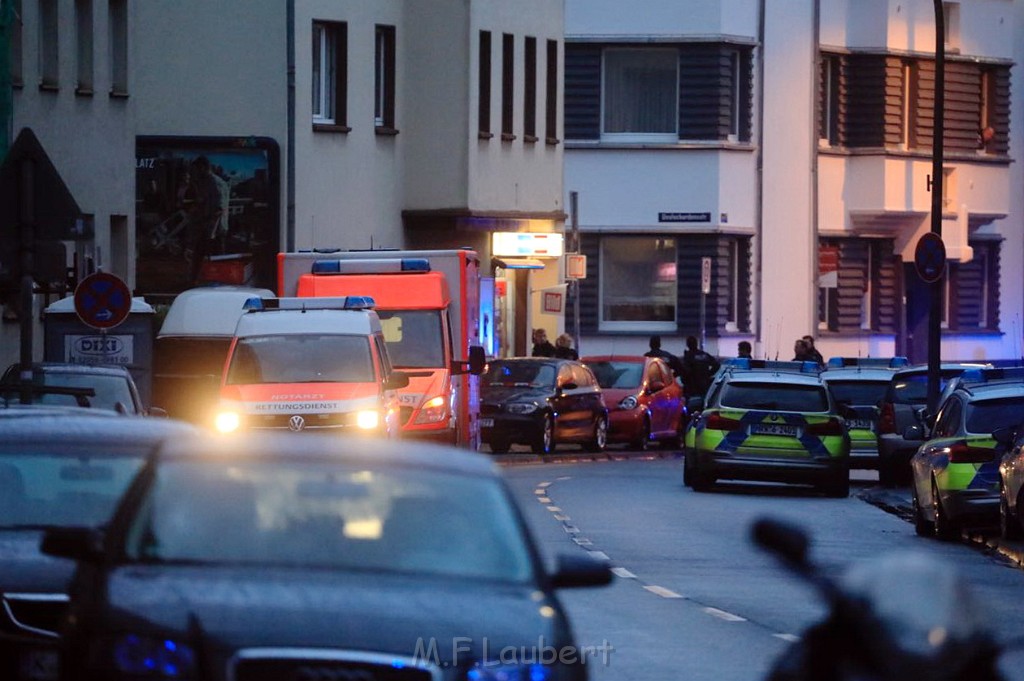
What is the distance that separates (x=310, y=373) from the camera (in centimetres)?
2698

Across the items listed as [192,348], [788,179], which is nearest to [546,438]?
[192,348]

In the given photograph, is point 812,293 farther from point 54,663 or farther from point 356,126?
point 54,663

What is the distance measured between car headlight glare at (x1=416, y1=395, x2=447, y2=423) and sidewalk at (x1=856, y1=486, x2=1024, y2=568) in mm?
5278

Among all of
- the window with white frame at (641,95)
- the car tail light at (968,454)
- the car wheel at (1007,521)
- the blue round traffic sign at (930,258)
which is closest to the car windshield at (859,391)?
the blue round traffic sign at (930,258)

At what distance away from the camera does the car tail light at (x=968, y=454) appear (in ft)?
74.3

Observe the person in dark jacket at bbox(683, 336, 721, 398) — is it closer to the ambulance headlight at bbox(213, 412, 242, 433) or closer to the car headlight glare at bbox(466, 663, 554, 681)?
the ambulance headlight at bbox(213, 412, 242, 433)

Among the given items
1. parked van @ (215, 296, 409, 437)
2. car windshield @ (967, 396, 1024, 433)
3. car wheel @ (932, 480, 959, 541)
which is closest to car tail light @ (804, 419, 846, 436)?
parked van @ (215, 296, 409, 437)

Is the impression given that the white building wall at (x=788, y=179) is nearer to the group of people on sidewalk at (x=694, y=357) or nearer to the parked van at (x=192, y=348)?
the group of people on sidewalk at (x=694, y=357)

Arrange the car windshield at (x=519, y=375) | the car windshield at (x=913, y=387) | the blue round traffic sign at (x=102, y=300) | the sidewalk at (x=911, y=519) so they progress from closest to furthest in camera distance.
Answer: the sidewalk at (x=911, y=519) < the blue round traffic sign at (x=102, y=300) < the car windshield at (x=913, y=387) < the car windshield at (x=519, y=375)

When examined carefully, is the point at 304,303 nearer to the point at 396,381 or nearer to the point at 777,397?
the point at 396,381

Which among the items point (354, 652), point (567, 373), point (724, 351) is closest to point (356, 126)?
point (567, 373)

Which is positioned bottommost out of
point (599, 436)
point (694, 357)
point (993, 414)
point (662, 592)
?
point (599, 436)

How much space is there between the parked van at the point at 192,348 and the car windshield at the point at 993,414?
13.7 meters

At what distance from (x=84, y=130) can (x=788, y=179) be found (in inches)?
908
